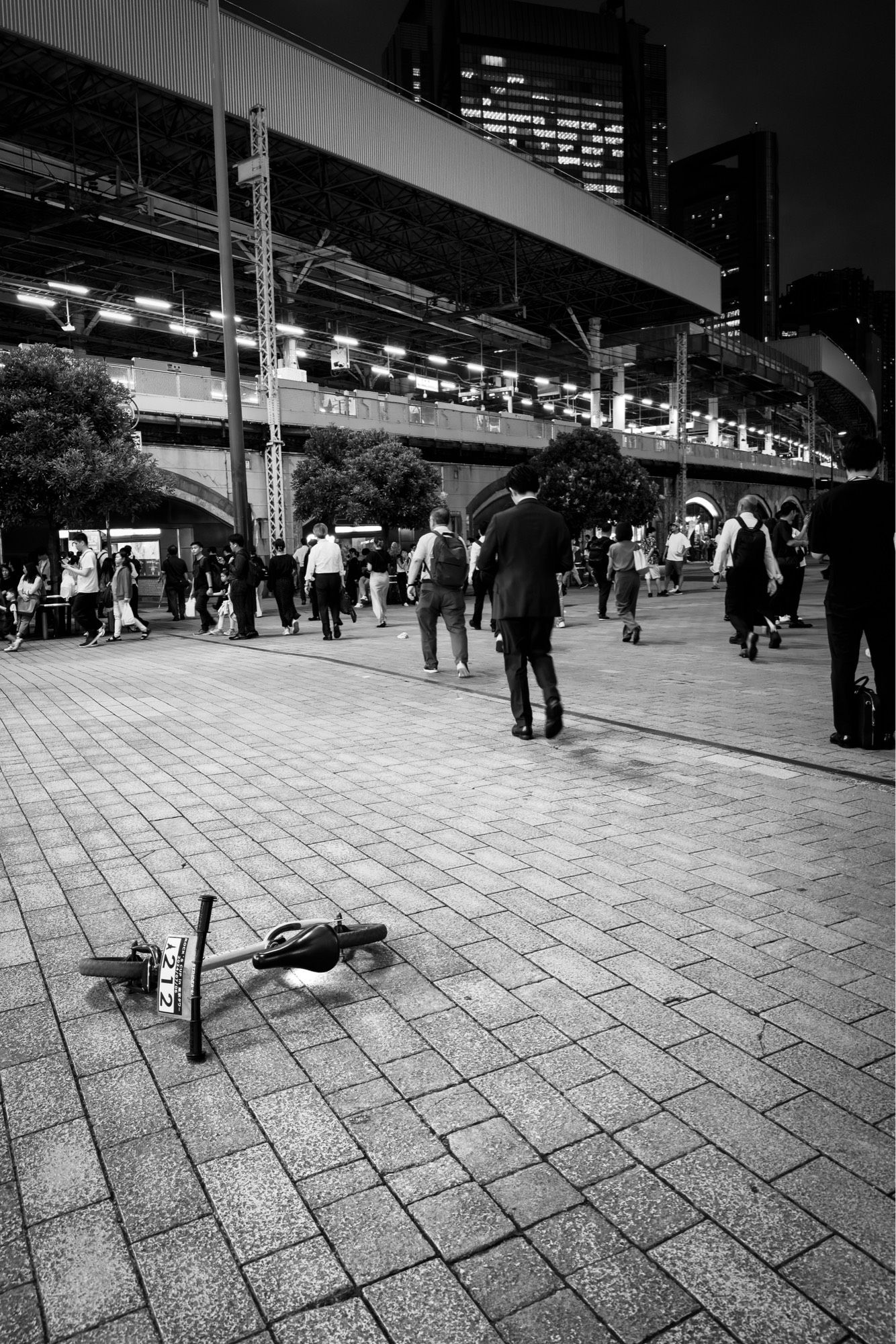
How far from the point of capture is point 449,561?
31.1ft

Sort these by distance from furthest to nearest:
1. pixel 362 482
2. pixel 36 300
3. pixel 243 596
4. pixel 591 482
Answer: pixel 591 482 < pixel 36 300 < pixel 362 482 < pixel 243 596

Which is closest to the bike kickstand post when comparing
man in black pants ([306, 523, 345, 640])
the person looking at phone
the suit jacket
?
the suit jacket

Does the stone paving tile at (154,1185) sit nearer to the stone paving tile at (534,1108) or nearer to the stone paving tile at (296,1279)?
the stone paving tile at (296,1279)

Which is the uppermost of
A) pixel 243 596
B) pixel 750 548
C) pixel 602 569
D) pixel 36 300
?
pixel 36 300

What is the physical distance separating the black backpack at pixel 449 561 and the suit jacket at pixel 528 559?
278cm

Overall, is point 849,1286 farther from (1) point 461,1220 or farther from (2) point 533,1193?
(1) point 461,1220

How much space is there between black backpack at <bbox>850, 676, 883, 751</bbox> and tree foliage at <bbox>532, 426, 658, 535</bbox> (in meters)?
25.4

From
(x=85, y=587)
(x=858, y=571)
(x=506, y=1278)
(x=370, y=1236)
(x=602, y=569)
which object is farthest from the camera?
(x=602, y=569)

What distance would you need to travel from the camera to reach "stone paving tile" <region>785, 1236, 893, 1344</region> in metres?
1.59

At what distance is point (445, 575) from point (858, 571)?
15.1 ft

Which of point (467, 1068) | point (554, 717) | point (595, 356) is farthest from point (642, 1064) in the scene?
point (595, 356)

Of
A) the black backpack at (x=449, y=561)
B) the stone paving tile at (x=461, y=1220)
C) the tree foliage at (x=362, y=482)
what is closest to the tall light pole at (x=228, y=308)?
the black backpack at (x=449, y=561)

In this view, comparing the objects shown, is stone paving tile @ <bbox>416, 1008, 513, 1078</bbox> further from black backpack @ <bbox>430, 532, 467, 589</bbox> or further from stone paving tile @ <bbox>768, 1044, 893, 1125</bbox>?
Result: black backpack @ <bbox>430, 532, 467, 589</bbox>

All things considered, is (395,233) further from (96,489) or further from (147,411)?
(96,489)
